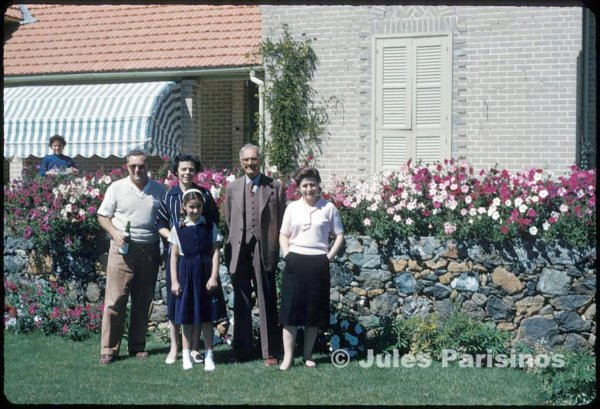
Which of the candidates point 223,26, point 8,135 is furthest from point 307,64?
point 8,135

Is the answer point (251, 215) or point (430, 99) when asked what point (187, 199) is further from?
point (430, 99)

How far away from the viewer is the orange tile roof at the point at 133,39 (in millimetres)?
13016

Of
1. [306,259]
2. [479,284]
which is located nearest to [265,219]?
[306,259]

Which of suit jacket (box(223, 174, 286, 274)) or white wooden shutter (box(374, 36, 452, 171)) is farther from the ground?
white wooden shutter (box(374, 36, 452, 171))

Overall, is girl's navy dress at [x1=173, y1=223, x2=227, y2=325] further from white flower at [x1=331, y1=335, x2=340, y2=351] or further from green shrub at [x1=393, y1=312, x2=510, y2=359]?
green shrub at [x1=393, y1=312, x2=510, y2=359]

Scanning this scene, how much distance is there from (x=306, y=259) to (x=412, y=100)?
4.93 m

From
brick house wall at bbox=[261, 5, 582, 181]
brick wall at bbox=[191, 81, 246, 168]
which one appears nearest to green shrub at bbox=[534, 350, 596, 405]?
brick house wall at bbox=[261, 5, 582, 181]

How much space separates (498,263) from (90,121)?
8227mm

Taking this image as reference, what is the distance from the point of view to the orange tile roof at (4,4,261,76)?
13.0 meters

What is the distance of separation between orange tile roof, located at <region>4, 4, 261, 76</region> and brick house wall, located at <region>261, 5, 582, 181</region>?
190cm

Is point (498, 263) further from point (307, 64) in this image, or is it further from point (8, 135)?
point (8, 135)

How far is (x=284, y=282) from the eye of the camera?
6895mm

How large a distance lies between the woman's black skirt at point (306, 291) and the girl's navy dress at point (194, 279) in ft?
2.21

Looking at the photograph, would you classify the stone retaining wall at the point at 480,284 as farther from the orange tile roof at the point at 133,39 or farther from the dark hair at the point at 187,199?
the orange tile roof at the point at 133,39
